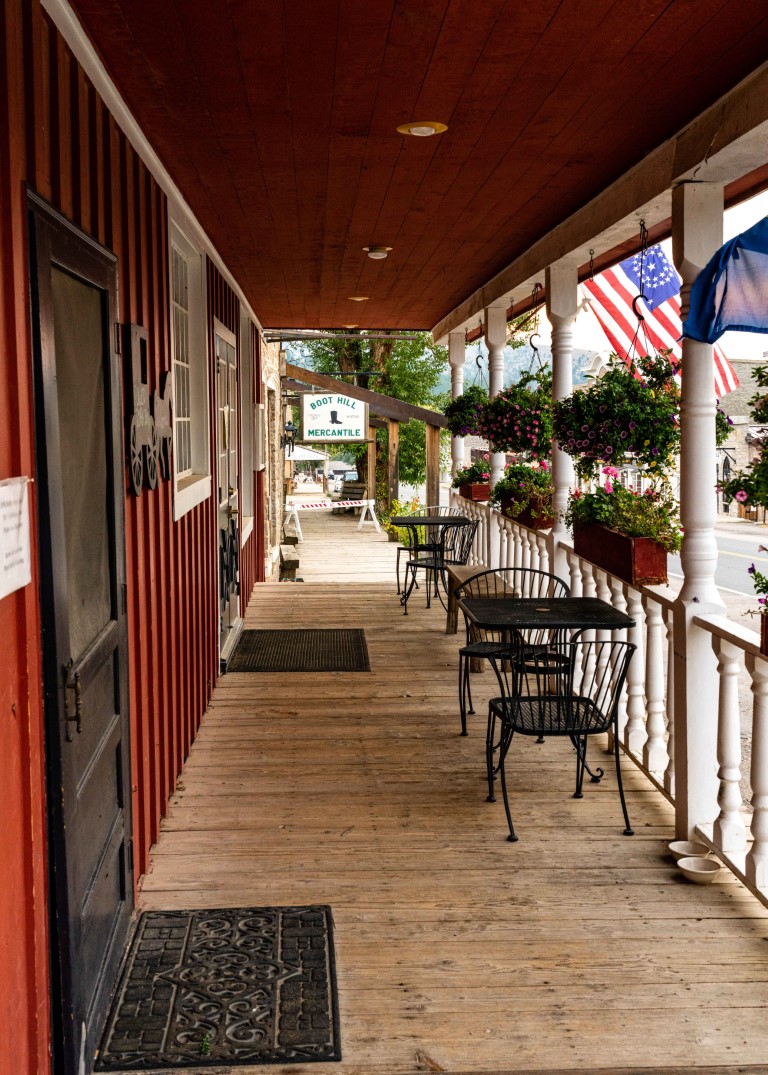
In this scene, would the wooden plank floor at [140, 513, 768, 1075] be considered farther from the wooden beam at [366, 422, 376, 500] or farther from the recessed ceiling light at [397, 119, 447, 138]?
the wooden beam at [366, 422, 376, 500]

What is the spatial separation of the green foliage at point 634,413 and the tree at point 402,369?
67.0 ft

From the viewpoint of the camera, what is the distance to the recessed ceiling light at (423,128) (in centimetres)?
369

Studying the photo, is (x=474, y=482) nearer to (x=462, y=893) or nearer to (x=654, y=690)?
(x=654, y=690)

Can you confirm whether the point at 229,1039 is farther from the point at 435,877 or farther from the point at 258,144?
the point at 258,144

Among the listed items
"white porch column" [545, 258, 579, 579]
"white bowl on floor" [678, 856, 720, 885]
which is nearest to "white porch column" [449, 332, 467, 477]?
"white porch column" [545, 258, 579, 579]

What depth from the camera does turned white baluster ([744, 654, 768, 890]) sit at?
3.04 metres

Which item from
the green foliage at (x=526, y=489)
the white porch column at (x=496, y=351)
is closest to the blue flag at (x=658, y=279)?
the white porch column at (x=496, y=351)

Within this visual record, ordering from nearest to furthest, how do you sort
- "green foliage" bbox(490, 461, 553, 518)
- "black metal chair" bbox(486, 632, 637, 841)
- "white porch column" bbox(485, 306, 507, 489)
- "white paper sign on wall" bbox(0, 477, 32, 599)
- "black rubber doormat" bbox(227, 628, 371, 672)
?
"white paper sign on wall" bbox(0, 477, 32, 599), "black metal chair" bbox(486, 632, 637, 841), "black rubber doormat" bbox(227, 628, 371, 672), "green foliage" bbox(490, 461, 553, 518), "white porch column" bbox(485, 306, 507, 489)

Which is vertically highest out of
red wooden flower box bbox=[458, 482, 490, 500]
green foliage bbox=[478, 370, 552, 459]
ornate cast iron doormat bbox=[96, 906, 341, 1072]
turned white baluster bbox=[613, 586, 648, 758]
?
green foliage bbox=[478, 370, 552, 459]

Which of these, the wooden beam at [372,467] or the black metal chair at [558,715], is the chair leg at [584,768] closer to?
the black metal chair at [558,715]

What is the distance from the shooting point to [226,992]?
2744 millimetres

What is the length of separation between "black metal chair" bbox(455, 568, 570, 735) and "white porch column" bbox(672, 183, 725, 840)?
26.4 inches

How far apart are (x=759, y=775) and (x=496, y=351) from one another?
5691mm

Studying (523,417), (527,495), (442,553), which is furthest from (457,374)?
(527,495)
